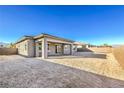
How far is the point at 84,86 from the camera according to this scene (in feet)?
12.5

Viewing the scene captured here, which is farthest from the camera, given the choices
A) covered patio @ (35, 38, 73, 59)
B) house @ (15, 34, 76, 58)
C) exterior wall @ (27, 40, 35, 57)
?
covered patio @ (35, 38, 73, 59)

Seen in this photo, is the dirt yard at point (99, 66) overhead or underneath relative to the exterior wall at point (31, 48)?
underneath

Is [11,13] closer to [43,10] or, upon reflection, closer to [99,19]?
A: [43,10]

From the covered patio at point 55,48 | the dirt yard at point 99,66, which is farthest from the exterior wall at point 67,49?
the dirt yard at point 99,66

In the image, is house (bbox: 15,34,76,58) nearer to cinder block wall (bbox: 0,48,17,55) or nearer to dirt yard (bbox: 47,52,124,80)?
dirt yard (bbox: 47,52,124,80)

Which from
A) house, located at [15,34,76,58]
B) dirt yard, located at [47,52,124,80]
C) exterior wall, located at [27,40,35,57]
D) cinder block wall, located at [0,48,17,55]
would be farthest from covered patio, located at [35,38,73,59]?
cinder block wall, located at [0,48,17,55]

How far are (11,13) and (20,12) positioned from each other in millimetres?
598

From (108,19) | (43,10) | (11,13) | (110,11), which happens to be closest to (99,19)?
(108,19)

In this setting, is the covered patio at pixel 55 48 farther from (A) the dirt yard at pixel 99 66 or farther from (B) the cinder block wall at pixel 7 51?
(B) the cinder block wall at pixel 7 51

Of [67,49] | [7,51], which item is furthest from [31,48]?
[7,51]

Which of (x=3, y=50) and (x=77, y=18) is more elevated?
(x=77, y=18)

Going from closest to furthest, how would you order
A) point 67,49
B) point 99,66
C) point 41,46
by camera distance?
point 99,66
point 41,46
point 67,49

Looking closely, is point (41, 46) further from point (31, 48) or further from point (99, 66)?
point (99, 66)
